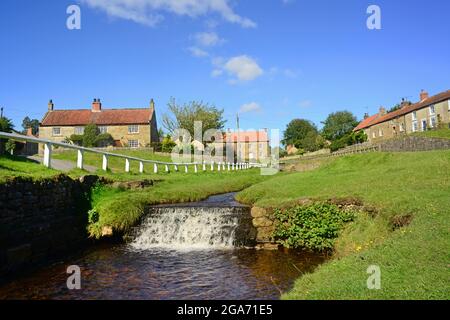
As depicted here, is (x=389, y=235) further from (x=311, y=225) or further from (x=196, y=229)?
(x=196, y=229)

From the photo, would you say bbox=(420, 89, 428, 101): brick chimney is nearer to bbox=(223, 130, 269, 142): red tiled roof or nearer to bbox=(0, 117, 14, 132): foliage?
bbox=(223, 130, 269, 142): red tiled roof

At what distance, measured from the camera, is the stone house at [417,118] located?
48744 millimetres

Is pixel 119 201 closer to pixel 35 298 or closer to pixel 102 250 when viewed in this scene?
pixel 102 250

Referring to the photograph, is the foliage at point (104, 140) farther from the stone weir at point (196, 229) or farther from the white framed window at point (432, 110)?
the white framed window at point (432, 110)

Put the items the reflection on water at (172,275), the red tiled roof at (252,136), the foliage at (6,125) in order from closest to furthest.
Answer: the reflection on water at (172,275) → the foliage at (6,125) → the red tiled roof at (252,136)

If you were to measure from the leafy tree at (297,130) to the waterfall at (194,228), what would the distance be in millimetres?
92207

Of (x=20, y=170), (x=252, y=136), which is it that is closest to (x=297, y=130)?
(x=252, y=136)

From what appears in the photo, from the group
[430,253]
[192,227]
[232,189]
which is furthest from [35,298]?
[232,189]

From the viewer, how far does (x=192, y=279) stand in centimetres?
873

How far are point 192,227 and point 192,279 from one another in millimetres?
4453

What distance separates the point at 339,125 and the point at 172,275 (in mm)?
99364

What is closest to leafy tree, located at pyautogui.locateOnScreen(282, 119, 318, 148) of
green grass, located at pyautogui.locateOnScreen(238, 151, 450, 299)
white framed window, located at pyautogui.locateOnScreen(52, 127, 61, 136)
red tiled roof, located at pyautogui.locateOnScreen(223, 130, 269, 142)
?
red tiled roof, located at pyautogui.locateOnScreen(223, 130, 269, 142)

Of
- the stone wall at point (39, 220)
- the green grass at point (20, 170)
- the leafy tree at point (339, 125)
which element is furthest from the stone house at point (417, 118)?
the green grass at point (20, 170)

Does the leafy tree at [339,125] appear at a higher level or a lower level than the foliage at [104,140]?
higher
